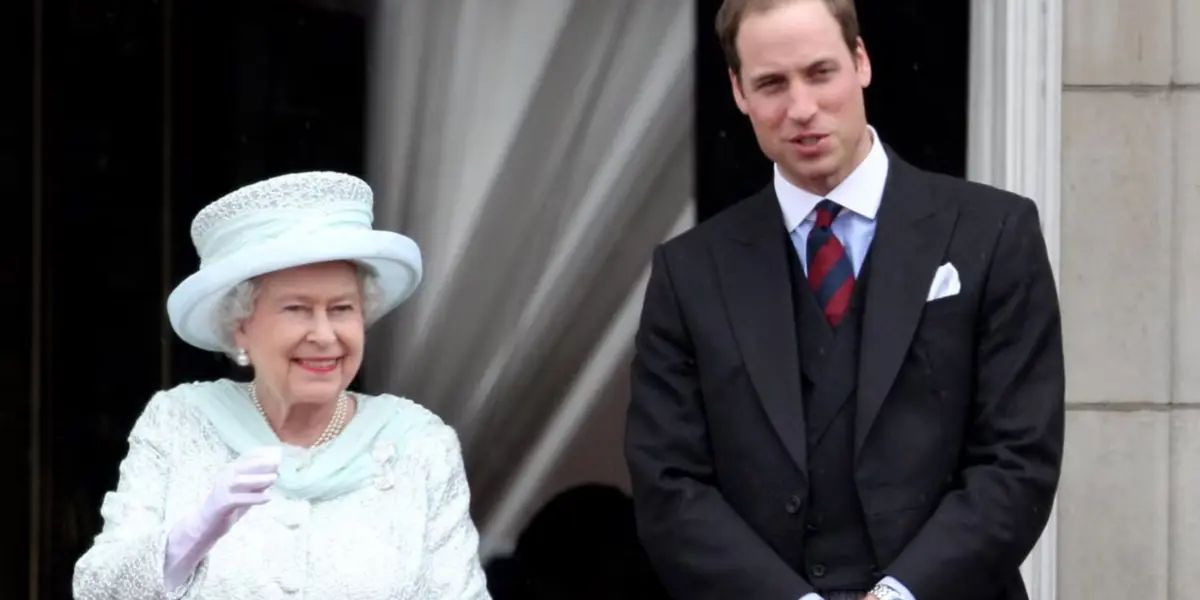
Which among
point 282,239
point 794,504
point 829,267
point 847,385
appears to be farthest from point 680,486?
point 282,239

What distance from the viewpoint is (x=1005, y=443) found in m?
3.22

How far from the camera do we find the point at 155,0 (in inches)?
194

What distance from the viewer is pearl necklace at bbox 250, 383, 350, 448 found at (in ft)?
11.5

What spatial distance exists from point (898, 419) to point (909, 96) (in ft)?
5.41

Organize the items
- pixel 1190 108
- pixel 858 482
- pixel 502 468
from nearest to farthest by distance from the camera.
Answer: pixel 858 482 → pixel 1190 108 → pixel 502 468

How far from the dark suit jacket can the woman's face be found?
0.51 metres

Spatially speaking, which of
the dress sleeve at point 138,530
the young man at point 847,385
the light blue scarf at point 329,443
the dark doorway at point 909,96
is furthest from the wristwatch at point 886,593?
the dark doorway at point 909,96

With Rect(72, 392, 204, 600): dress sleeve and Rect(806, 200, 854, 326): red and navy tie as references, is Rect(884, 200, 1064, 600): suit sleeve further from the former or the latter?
Rect(72, 392, 204, 600): dress sleeve

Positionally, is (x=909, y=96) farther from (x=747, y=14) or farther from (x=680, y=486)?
(x=680, y=486)

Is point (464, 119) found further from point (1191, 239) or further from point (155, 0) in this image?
point (1191, 239)

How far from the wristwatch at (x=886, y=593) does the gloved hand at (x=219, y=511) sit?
38.0 inches

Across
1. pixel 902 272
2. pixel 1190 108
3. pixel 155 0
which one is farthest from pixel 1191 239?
pixel 155 0

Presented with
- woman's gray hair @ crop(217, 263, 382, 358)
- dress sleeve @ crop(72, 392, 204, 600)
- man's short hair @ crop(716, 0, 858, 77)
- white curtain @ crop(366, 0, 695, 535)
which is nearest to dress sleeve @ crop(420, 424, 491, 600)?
woman's gray hair @ crop(217, 263, 382, 358)

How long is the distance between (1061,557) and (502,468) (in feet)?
4.40
